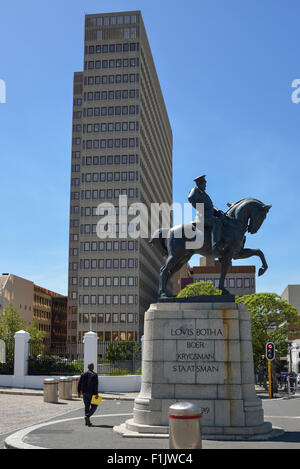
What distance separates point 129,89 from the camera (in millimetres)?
95625

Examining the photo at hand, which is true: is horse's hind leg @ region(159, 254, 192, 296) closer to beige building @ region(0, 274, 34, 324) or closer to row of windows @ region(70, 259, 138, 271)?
row of windows @ region(70, 259, 138, 271)

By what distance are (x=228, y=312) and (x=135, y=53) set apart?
90465 mm

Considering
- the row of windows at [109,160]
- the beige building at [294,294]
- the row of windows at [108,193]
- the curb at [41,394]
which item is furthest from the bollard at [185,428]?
the row of windows at [109,160]

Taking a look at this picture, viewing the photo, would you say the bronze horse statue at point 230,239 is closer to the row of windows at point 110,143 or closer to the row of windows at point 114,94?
the row of windows at point 110,143

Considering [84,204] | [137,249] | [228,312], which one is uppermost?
[84,204]

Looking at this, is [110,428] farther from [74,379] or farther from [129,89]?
[129,89]

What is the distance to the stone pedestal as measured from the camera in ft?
41.0

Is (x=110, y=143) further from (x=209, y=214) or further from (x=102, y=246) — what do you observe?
(x=209, y=214)

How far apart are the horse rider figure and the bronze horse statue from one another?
162 millimetres

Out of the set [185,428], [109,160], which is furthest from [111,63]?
[185,428]

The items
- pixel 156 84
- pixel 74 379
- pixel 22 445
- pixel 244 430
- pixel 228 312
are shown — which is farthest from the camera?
pixel 156 84

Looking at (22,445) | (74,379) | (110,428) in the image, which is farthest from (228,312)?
(74,379)

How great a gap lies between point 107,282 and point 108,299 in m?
2.97

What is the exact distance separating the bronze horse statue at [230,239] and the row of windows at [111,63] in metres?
86.6
